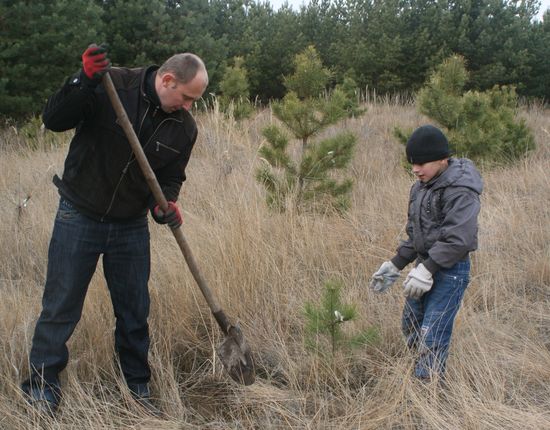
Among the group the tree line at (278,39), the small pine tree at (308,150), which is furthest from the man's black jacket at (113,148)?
the tree line at (278,39)

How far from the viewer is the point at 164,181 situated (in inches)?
107

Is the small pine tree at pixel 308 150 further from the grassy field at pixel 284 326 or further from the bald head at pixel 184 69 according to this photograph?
the bald head at pixel 184 69

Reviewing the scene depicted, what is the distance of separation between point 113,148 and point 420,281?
144 centimetres

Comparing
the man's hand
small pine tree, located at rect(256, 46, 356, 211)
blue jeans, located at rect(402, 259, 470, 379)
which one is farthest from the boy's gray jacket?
small pine tree, located at rect(256, 46, 356, 211)

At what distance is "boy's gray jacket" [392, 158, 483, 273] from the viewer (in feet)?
7.79

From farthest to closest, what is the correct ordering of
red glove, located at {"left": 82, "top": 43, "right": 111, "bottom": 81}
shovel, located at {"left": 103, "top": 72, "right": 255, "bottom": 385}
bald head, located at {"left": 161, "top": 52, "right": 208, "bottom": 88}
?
shovel, located at {"left": 103, "top": 72, "right": 255, "bottom": 385}
bald head, located at {"left": 161, "top": 52, "right": 208, "bottom": 88}
red glove, located at {"left": 82, "top": 43, "right": 111, "bottom": 81}

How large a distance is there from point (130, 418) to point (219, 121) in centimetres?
302

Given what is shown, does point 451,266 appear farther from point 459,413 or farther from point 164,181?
point 164,181

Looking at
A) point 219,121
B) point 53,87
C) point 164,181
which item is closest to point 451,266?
point 164,181

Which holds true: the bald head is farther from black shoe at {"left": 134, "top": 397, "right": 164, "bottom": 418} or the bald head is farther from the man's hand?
black shoe at {"left": 134, "top": 397, "right": 164, "bottom": 418}

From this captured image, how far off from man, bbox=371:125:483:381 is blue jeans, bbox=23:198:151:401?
1262mm

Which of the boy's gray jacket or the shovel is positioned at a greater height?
the boy's gray jacket

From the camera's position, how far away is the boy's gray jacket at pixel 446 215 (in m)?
2.37

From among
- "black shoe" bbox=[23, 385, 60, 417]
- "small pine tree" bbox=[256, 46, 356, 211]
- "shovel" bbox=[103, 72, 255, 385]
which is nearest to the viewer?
"black shoe" bbox=[23, 385, 60, 417]
